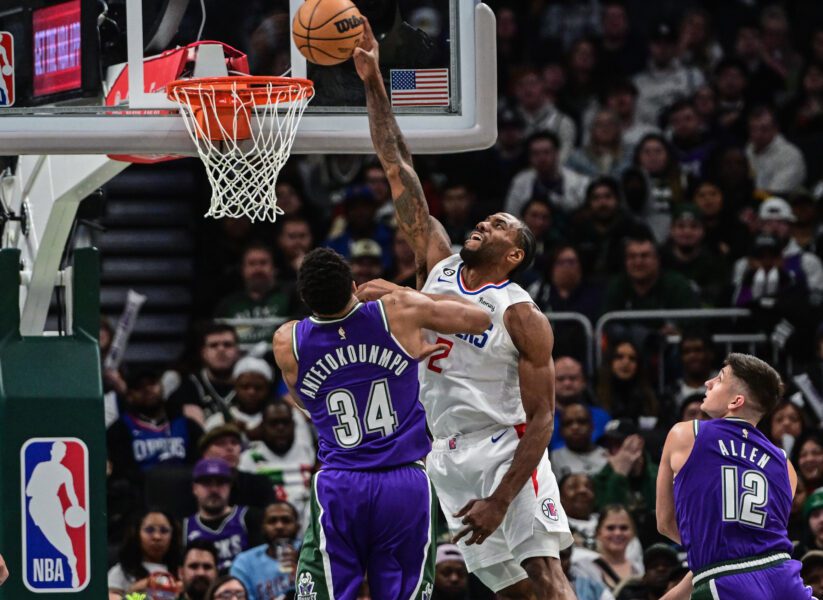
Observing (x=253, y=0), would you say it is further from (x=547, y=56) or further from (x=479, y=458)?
(x=547, y=56)

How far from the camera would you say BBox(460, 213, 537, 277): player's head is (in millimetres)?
7406

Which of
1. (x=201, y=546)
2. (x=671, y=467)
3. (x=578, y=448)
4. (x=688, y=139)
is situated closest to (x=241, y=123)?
(x=671, y=467)

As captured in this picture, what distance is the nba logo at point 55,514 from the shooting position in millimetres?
7863

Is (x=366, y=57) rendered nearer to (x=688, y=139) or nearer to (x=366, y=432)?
(x=366, y=432)

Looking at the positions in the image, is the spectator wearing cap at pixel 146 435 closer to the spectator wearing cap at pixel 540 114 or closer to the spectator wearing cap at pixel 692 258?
the spectator wearing cap at pixel 692 258

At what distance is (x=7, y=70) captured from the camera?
7695 mm

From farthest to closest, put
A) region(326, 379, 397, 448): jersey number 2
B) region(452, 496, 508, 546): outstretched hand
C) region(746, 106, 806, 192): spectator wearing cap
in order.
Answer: region(746, 106, 806, 192): spectator wearing cap
region(452, 496, 508, 546): outstretched hand
region(326, 379, 397, 448): jersey number 2

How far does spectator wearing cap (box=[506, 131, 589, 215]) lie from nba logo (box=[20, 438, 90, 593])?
6526mm

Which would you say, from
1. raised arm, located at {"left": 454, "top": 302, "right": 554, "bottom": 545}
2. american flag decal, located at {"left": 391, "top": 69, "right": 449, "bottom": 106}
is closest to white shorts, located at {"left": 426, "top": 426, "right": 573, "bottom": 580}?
raised arm, located at {"left": 454, "top": 302, "right": 554, "bottom": 545}

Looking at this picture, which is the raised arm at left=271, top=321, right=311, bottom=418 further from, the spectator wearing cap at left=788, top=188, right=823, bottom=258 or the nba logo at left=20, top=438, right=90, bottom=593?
the spectator wearing cap at left=788, top=188, right=823, bottom=258

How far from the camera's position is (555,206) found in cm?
1361

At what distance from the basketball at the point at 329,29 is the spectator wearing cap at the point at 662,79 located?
8.20 meters

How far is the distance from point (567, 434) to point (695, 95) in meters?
5.35

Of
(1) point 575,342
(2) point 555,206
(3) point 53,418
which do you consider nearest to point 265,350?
(1) point 575,342
